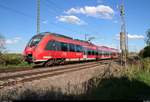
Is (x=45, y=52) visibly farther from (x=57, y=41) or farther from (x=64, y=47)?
(x=64, y=47)

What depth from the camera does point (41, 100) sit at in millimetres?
7754

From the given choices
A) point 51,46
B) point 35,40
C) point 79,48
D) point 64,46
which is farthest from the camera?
point 79,48

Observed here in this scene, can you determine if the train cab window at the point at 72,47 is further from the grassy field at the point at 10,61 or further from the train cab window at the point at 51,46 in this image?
the grassy field at the point at 10,61

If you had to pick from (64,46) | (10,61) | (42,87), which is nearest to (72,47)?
(64,46)

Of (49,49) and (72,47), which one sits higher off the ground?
(72,47)

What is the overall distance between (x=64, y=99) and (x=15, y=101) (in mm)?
1449

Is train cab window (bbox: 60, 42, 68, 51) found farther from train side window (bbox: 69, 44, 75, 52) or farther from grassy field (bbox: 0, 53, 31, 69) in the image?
grassy field (bbox: 0, 53, 31, 69)

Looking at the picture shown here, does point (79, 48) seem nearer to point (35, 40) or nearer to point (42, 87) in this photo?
point (35, 40)

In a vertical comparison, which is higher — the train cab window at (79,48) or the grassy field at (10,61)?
the train cab window at (79,48)

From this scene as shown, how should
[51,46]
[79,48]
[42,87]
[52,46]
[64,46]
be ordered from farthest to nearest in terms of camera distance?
[79,48] < [64,46] < [52,46] < [51,46] < [42,87]

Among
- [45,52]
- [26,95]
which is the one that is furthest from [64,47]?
[26,95]

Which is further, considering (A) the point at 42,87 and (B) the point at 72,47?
(B) the point at 72,47

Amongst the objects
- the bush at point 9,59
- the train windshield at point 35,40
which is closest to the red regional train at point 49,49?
the train windshield at point 35,40

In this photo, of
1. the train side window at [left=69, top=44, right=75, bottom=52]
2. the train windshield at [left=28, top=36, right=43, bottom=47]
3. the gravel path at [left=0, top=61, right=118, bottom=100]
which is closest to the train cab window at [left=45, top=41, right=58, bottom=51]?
the train windshield at [left=28, top=36, right=43, bottom=47]
